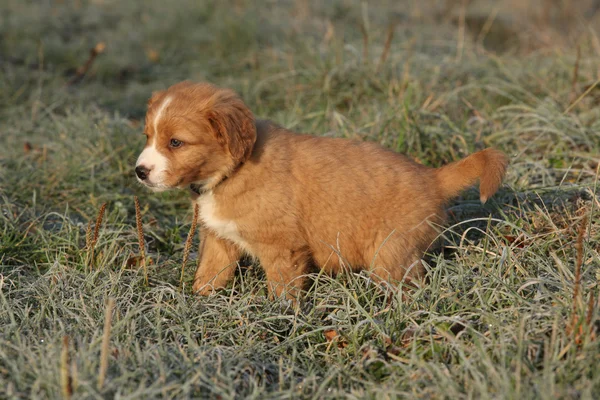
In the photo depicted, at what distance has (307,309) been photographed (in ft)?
12.3

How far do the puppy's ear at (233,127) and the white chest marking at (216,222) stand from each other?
35 cm

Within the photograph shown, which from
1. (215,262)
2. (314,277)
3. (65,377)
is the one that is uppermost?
(65,377)

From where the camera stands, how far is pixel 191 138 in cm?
355

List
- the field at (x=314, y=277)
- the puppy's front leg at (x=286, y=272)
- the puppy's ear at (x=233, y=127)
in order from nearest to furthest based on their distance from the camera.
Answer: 1. the field at (x=314, y=277)
2. the puppy's ear at (x=233, y=127)
3. the puppy's front leg at (x=286, y=272)

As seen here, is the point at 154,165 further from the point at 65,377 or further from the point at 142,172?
the point at 65,377

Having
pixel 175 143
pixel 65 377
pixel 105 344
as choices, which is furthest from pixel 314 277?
pixel 65 377

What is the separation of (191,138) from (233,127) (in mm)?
241

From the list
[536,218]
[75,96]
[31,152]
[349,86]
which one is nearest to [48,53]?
[75,96]

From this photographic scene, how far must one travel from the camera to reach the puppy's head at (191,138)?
3539 mm

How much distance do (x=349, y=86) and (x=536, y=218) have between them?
283cm

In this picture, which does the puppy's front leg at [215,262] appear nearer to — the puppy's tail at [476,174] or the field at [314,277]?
the field at [314,277]

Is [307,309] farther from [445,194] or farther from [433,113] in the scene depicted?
[433,113]

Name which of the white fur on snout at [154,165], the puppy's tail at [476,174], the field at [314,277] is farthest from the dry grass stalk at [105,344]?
the puppy's tail at [476,174]

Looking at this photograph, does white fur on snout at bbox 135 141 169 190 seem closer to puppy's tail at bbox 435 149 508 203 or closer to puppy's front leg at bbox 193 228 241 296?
puppy's front leg at bbox 193 228 241 296
